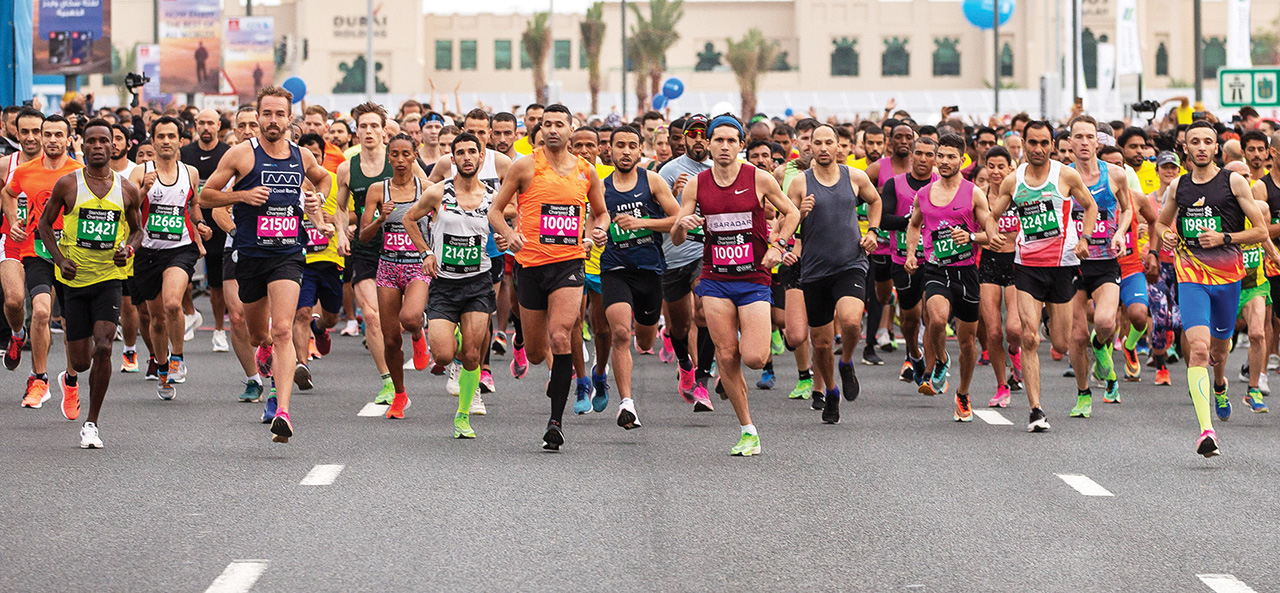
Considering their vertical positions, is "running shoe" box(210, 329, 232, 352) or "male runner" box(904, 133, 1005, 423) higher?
"male runner" box(904, 133, 1005, 423)

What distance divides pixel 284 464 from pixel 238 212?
1.88 metres

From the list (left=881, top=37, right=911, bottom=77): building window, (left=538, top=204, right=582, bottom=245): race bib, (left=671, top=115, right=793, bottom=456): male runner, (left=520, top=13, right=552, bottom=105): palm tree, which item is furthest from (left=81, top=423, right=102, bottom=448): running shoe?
(left=881, top=37, right=911, bottom=77): building window

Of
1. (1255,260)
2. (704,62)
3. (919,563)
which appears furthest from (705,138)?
(704,62)

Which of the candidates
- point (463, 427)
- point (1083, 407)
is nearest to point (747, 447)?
point (463, 427)

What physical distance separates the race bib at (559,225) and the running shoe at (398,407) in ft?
6.75

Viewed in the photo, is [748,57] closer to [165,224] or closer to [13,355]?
[13,355]

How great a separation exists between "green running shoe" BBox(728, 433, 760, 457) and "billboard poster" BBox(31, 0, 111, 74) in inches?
963

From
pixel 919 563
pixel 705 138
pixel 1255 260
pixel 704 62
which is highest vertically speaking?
pixel 704 62

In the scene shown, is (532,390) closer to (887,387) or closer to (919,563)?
(887,387)

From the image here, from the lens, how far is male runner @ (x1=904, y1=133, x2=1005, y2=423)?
1312 centimetres

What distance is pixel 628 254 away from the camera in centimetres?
1199

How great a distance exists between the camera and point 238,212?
11438 millimetres

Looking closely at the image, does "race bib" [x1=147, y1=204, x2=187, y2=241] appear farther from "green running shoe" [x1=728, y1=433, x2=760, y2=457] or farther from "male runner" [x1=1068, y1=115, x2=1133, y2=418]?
"male runner" [x1=1068, y1=115, x2=1133, y2=418]

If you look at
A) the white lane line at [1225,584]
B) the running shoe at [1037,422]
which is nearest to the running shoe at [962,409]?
the running shoe at [1037,422]
